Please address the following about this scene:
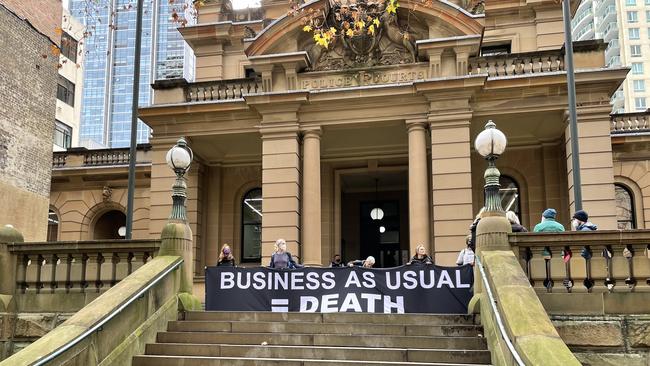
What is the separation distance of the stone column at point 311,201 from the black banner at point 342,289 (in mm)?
6788

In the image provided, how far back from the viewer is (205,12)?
83.5ft

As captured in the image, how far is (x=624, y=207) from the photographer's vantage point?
23531mm

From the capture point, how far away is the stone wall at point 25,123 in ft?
72.6

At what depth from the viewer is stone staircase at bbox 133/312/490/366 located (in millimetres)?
9398

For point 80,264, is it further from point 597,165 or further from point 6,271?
point 597,165

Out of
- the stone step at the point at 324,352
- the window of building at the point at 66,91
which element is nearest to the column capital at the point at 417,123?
the stone step at the point at 324,352

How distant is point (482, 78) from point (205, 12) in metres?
11.8

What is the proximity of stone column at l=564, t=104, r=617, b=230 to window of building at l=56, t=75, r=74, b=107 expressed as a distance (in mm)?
35878

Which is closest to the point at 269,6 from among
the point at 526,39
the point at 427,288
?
the point at 526,39

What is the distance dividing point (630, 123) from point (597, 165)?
20.1ft

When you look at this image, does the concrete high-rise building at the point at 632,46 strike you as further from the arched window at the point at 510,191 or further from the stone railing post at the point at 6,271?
the stone railing post at the point at 6,271

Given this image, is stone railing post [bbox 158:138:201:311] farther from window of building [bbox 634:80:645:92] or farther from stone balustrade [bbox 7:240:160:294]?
window of building [bbox 634:80:645:92]

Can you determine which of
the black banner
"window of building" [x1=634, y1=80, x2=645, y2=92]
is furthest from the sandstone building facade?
"window of building" [x1=634, y1=80, x2=645, y2=92]

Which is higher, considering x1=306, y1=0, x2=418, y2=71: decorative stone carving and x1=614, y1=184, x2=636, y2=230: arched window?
x1=306, y1=0, x2=418, y2=71: decorative stone carving
